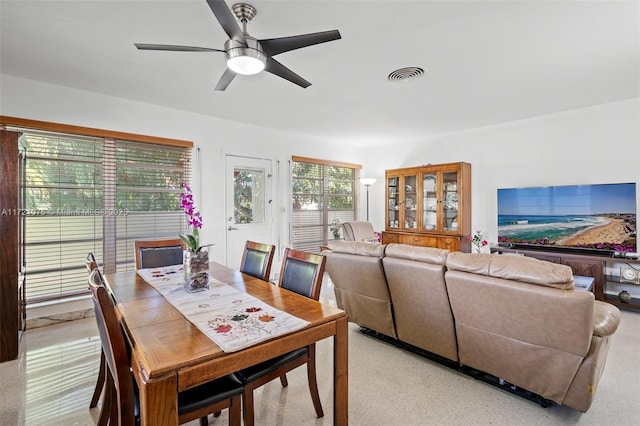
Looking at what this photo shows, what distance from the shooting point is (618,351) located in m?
2.54

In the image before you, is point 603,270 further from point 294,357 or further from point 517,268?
point 294,357

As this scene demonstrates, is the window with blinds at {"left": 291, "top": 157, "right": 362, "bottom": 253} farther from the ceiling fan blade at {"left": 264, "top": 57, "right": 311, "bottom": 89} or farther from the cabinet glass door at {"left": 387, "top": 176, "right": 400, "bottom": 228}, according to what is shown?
the ceiling fan blade at {"left": 264, "top": 57, "right": 311, "bottom": 89}

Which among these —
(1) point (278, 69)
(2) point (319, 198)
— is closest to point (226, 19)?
(1) point (278, 69)

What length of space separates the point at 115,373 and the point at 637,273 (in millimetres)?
4754

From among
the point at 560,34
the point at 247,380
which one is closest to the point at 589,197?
the point at 560,34

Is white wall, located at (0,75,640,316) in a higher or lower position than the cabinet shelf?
higher

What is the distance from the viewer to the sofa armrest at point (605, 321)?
1.62 meters

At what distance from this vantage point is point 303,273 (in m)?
1.94

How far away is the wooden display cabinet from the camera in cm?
474

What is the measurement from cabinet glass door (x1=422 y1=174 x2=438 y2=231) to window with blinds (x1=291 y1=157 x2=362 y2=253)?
1.48 metres

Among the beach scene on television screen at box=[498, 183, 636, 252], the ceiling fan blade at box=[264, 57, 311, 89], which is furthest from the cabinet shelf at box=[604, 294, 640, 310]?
the ceiling fan blade at box=[264, 57, 311, 89]

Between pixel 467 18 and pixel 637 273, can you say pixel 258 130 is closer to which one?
pixel 467 18

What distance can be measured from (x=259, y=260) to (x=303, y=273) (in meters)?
0.58

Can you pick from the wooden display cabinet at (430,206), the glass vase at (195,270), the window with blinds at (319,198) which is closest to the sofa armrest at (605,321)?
the glass vase at (195,270)
